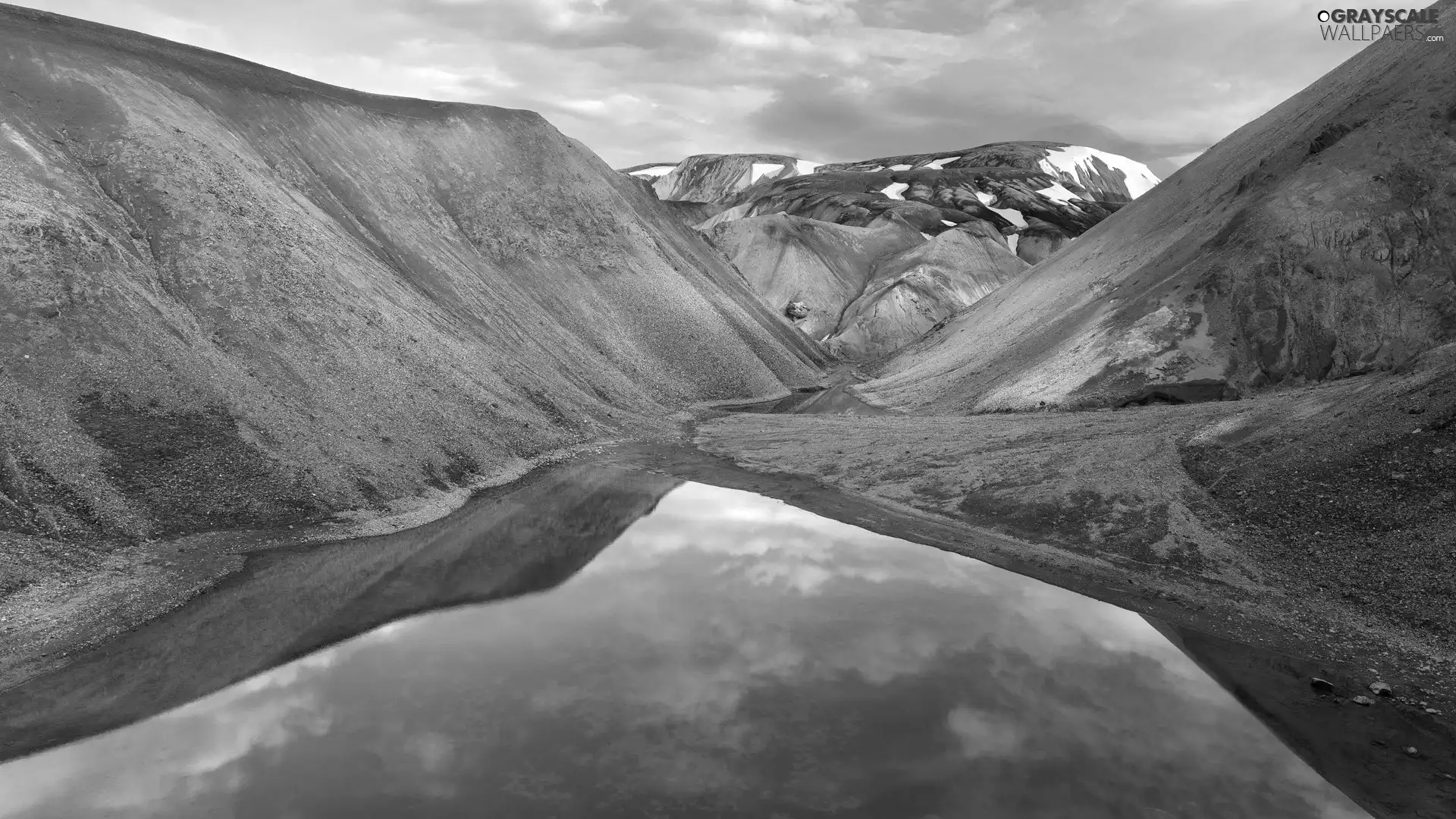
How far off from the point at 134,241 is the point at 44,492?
39.5 ft

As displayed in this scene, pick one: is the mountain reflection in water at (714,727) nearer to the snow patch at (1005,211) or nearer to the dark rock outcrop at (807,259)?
the dark rock outcrop at (807,259)

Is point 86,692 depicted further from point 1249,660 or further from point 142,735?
point 1249,660

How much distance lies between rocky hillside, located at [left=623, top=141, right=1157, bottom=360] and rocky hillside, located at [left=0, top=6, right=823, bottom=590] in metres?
36.5

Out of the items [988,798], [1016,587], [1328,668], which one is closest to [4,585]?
[988,798]

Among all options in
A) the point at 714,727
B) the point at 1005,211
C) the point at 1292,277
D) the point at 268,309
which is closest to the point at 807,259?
the point at 1005,211

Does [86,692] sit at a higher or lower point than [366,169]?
lower

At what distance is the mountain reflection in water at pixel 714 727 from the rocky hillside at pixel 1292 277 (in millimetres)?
22106

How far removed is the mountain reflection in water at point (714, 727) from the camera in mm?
12695

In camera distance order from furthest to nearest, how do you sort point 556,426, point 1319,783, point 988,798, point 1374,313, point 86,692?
point 556,426
point 1374,313
point 86,692
point 1319,783
point 988,798

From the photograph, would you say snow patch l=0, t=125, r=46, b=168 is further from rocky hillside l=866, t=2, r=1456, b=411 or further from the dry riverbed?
rocky hillside l=866, t=2, r=1456, b=411

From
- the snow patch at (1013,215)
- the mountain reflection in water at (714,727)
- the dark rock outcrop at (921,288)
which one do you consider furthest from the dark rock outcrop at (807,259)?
the mountain reflection in water at (714,727)

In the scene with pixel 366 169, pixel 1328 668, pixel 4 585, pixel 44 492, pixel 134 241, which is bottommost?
pixel 1328 668

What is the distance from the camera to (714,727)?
14711mm

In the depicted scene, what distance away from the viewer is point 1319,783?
45.4ft
